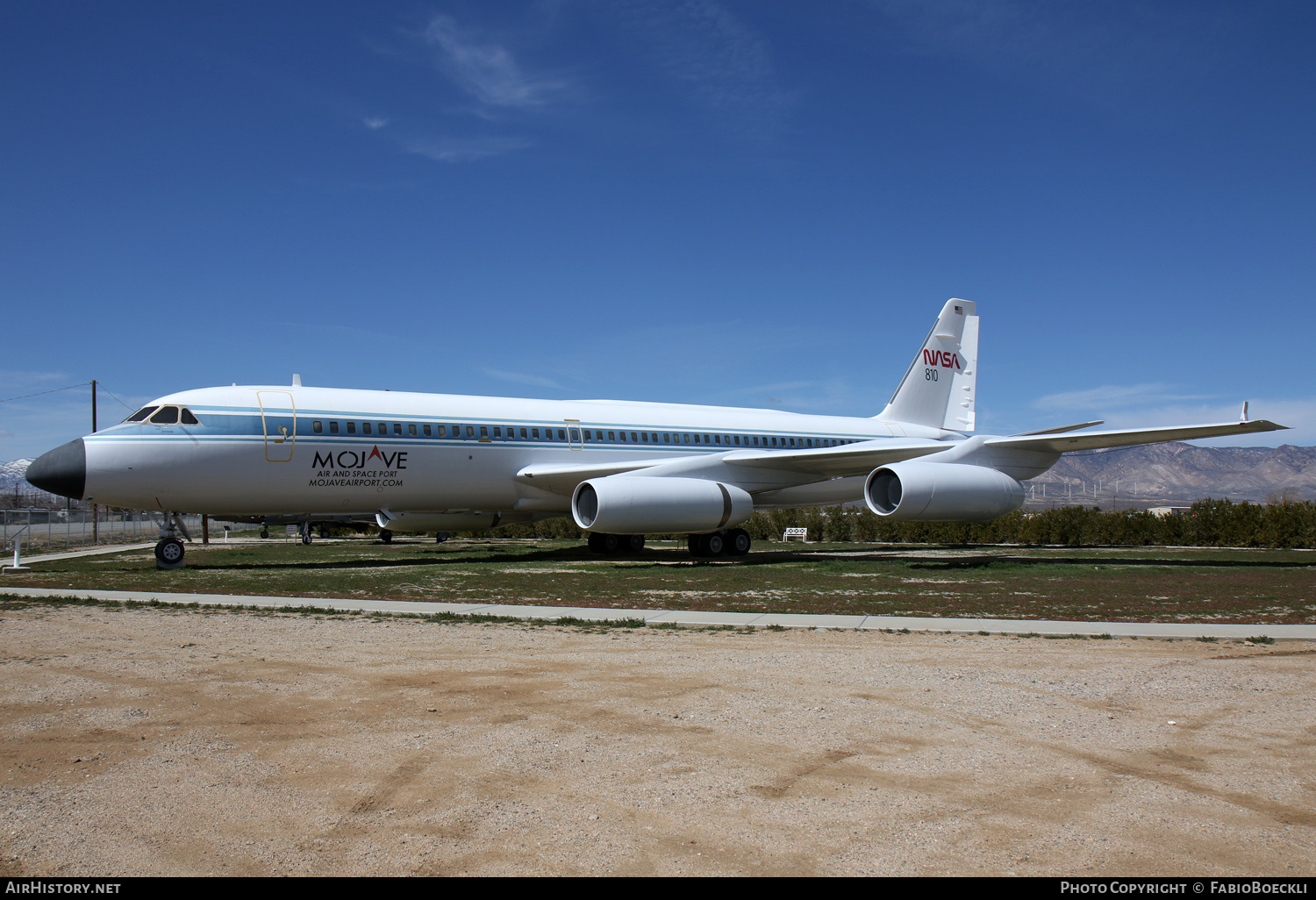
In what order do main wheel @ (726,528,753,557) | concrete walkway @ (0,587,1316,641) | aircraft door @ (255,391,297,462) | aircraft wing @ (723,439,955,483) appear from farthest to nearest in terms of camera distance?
1. main wheel @ (726,528,753,557)
2. aircraft wing @ (723,439,955,483)
3. aircraft door @ (255,391,297,462)
4. concrete walkway @ (0,587,1316,641)

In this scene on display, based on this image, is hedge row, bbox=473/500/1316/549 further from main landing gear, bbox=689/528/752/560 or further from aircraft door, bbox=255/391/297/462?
aircraft door, bbox=255/391/297/462

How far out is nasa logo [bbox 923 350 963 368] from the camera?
27.4 meters

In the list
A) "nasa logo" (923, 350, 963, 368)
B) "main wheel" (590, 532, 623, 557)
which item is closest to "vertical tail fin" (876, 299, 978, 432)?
"nasa logo" (923, 350, 963, 368)

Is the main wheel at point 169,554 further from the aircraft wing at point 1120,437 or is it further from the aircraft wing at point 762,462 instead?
the aircraft wing at point 1120,437

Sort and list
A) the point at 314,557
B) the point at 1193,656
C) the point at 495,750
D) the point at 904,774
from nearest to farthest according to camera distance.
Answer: the point at 904,774 < the point at 495,750 < the point at 1193,656 < the point at 314,557

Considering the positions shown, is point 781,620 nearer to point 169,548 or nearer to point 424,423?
point 424,423

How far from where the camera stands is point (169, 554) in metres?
17.7

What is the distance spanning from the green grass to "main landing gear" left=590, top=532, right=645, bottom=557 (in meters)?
1.06

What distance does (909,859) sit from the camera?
11.3 feet

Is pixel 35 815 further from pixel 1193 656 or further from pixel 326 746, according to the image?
pixel 1193 656

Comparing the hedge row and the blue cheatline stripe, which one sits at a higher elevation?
the blue cheatline stripe

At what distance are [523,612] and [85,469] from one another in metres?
10.7

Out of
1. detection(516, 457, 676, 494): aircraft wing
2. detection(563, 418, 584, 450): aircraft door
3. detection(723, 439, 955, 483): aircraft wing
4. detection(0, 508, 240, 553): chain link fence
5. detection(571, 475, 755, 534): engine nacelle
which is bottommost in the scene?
detection(0, 508, 240, 553): chain link fence

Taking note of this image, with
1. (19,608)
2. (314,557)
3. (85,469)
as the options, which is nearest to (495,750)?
(19,608)
